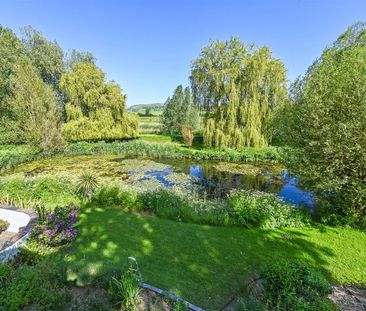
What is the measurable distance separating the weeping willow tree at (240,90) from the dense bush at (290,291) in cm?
1553

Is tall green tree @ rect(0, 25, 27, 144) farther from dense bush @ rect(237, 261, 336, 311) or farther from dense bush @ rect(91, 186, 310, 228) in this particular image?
dense bush @ rect(237, 261, 336, 311)

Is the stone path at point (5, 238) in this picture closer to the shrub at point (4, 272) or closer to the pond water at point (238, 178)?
the shrub at point (4, 272)

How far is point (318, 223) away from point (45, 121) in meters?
19.0

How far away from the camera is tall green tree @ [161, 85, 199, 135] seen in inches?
1170

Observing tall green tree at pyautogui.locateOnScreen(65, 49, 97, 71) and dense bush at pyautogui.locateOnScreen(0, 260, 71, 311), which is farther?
tall green tree at pyautogui.locateOnScreen(65, 49, 97, 71)

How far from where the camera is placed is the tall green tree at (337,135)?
18.7 ft

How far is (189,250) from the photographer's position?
5.04 m

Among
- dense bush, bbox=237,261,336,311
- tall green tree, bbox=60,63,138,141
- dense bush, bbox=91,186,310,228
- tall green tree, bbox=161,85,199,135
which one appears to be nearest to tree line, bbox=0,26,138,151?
tall green tree, bbox=60,63,138,141

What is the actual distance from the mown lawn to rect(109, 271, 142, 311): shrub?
1.17ft

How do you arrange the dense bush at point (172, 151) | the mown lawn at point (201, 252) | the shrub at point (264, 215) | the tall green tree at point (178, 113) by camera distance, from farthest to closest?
the tall green tree at point (178, 113)
the dense bush at point (172, 151)
the shrub at point (264, 215)
the mown lawn at point (201, 252)

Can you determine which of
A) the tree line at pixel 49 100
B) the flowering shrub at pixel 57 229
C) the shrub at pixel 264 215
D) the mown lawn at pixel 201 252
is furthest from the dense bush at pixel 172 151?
the flowering shrub at pixel 57 229

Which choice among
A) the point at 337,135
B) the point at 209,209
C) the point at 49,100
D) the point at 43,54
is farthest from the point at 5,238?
the point at 43,54

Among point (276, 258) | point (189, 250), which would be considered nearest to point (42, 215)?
point (189, 250)

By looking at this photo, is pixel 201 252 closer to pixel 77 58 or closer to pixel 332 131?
pixel 332 131
